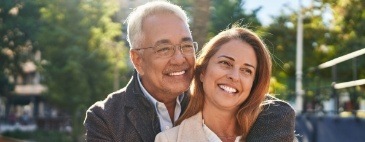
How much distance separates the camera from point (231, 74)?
13.1 ft

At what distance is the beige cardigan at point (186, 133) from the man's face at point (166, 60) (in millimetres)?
309

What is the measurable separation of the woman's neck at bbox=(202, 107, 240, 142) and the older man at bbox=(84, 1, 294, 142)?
0.22 metres

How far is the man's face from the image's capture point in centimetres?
443

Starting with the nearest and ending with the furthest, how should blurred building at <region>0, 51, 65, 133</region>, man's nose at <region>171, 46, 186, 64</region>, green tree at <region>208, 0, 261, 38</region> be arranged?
man's nose at <region>171, 46, 186, 64</region>, green tree at <region>208, 0, 261, 38</region>, blurred building at <region>0, 51, 65, 133</region>

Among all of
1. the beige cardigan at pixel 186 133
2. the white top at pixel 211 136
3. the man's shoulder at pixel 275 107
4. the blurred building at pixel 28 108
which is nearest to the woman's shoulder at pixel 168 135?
the beige cardigan at pixel 186 133

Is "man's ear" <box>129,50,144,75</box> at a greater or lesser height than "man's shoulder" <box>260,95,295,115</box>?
greater

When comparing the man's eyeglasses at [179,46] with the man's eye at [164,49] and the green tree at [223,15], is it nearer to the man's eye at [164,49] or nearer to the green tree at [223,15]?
the man's eye at [164,49]

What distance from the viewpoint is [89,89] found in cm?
2936

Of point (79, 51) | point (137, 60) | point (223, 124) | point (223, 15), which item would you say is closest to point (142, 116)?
point (137, 60)

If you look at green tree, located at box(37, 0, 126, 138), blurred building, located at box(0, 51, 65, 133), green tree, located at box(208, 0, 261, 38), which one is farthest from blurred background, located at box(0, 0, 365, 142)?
blurred building, located at box(0, 51, 65, 133)

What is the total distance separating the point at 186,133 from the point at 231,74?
42 centimetres

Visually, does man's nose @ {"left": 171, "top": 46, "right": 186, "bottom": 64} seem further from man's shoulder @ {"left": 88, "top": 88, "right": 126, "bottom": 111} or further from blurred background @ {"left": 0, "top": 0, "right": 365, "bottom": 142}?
blurred background @ {"left": 0, "top": 0, "right": 365, "bottom": 142}

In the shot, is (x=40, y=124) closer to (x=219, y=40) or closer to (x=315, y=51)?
(x=315, y=51)

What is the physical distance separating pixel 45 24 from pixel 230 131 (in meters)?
28.3
